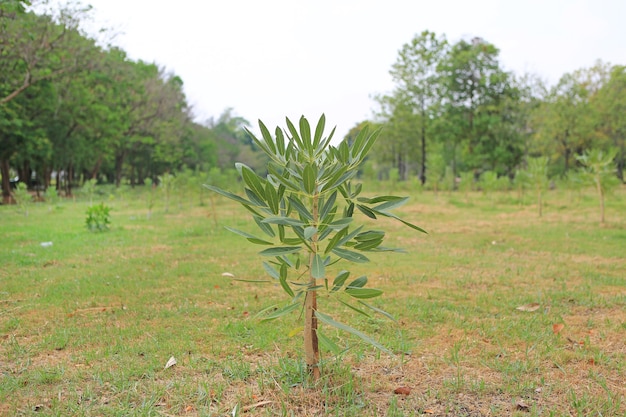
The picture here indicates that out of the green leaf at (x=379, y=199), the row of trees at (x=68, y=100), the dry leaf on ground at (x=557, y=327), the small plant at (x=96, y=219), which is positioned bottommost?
the dry leaf on ground at (x=557, y=327)

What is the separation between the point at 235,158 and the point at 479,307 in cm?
5218

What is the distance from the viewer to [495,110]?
96.6ft

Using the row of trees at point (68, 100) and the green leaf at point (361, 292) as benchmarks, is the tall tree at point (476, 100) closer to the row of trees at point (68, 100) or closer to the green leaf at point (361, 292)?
the row of trees at point (68, 100)

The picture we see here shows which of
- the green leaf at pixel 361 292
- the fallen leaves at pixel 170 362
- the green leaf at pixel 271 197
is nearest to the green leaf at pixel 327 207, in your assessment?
the green leaf at pixel 271 197

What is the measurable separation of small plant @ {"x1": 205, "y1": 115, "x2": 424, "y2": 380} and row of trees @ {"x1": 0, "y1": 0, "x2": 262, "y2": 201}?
717 cm

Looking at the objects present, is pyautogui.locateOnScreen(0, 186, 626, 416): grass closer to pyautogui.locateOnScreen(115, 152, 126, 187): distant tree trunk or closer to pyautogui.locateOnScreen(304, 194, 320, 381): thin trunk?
pyautogui.locateOnScreen(304, 194, 320, 381): thin trunk

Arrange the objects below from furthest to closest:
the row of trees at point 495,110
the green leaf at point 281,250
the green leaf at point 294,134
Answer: the row of trees at point 495,110, the green leaf at point 294,134, the green leaf at point 281,250

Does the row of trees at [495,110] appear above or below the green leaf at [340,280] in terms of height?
above

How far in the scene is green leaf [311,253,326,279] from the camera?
6.26ft

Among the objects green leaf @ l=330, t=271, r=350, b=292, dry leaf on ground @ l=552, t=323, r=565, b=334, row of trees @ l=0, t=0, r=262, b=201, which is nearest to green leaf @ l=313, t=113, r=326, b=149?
green leaf @ l=330, t=271, r=350, b=292

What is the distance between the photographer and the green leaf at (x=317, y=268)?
1.91 meters

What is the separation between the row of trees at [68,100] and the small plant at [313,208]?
23.5 feet

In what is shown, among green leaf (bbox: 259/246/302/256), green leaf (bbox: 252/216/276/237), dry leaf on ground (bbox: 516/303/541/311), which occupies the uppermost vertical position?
green leaf (bbox: 252/216/276/237)

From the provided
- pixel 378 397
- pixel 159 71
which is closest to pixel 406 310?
pixel 378 397
